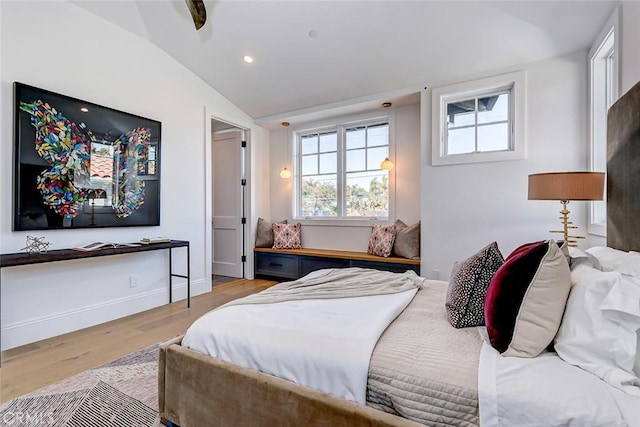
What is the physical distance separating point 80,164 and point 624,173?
13.1 feet

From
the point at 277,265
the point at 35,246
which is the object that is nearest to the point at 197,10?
the point at 35,246

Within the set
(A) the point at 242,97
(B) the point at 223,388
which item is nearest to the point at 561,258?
(B) the point at 223,388

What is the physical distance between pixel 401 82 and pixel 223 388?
3507mm

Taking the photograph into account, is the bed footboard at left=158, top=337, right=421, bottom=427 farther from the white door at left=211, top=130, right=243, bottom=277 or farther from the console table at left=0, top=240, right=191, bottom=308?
the white door at left=211, top=130, right=243, bottom=277

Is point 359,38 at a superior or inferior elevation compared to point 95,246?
superior

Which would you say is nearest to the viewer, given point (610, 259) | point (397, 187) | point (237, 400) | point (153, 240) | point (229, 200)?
point (237, 400)

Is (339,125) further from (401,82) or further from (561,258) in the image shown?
(561,258)

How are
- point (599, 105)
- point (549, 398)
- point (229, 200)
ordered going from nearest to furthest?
point (549, 398)
point (599, 105)
point (229, 200)

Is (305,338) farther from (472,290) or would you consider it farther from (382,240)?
(382,240)

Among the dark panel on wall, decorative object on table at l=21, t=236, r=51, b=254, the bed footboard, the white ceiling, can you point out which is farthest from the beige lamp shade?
decorative object on table at l=21, t=236, r=51, b=254

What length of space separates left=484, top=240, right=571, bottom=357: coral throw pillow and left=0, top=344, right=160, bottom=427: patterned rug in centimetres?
169

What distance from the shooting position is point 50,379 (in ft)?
6.51

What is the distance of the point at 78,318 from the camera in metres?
2.83

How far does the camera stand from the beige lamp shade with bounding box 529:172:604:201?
214cm
